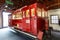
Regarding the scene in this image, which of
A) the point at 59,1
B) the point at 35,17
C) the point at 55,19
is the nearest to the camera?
the point at 35,17

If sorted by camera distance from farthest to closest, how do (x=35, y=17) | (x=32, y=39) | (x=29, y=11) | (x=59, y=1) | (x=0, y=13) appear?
(x=0, y=13) → (x=59, y=1) → (x=29, y=11) → (x=35, y=17) → (x=32, y=39)

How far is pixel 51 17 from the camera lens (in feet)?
35.9

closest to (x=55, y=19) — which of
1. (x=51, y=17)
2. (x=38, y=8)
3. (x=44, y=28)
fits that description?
(x=51, y=17)

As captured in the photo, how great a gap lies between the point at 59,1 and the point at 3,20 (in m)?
8.02

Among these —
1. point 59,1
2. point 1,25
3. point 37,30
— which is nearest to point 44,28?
point 37,30

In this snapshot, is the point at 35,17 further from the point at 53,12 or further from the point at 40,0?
the point at 53,12

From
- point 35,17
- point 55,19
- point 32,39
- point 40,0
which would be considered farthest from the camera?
→ point 55,19

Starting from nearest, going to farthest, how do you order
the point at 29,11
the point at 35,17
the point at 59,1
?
1. the point at 35,17
2. the point at 29,11
3. the point at 59,1

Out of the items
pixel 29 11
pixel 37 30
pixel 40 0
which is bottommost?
pixel 37 30

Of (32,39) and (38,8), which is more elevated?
(38,8)

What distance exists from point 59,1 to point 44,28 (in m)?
4.10

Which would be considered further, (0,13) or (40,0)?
(0,13)

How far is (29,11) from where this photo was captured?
407 centimetres

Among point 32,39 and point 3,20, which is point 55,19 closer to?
point 3,20
